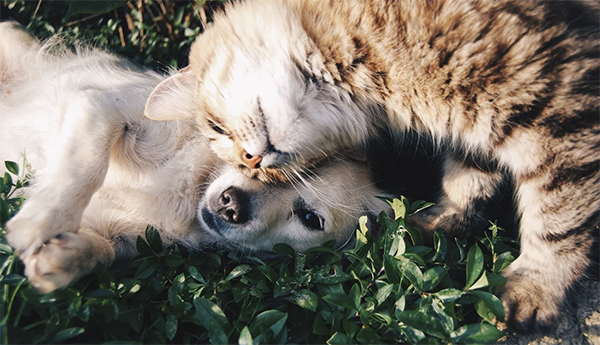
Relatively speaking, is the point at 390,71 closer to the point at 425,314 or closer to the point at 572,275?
the point at 425,314

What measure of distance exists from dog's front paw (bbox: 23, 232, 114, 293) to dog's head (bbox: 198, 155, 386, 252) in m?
0.68

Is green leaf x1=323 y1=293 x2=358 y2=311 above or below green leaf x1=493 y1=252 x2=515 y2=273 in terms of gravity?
above

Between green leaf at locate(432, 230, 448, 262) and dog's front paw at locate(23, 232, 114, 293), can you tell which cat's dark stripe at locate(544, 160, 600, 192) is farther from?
dog's front paw at locate(23, 232, 114, 293)

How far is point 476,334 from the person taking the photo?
6.64 feet

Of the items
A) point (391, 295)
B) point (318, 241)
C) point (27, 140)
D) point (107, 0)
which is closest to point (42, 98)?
point (27, 140)

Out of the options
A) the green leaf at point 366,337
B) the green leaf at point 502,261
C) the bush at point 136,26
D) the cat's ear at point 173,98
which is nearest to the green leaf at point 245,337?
the green leaf at point 366,337

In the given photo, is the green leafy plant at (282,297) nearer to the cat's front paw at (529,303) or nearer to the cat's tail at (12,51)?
the cat's front paw at (529,303)

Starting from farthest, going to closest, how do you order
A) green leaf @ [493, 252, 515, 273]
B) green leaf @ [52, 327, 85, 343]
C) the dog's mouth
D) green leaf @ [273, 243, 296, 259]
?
the dog's mouth < green leaf @ [273, 243, 296, 259] < green leaf @ [493, 252, 515, 273] < green leaf @ [52, 327, 85, 343]

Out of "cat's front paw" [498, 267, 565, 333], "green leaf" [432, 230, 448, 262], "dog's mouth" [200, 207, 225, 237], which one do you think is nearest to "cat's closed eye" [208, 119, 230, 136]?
"dog's mouth" [200, 207, 225, 237]

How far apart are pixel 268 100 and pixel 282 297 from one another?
89 cm

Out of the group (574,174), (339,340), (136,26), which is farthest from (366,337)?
(136,26)

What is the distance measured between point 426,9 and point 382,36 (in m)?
0.22

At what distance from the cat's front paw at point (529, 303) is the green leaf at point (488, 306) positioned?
194 mm

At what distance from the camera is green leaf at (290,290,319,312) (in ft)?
7.50
